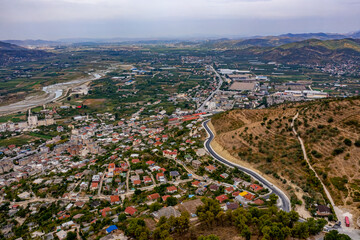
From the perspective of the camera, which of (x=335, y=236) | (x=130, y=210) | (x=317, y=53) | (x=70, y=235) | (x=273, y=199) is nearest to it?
(x=335, y=236)

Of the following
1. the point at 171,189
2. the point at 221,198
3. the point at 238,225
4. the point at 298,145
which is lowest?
the point at 171,189

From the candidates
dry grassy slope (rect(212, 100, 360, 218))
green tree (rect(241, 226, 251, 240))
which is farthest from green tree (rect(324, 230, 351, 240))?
dry grassy slope (rect(212, 100, 360, 218))

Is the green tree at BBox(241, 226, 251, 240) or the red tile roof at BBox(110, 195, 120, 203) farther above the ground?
the green tree at BBox(241, 226, 251, 240)

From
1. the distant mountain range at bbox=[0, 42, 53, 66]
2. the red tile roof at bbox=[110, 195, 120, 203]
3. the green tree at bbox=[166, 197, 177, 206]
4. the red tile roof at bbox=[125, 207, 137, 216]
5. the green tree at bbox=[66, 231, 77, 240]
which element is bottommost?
the red tile roof at bbox=[110, 195, 120, 203]

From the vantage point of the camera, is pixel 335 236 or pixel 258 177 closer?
pixel 335 236

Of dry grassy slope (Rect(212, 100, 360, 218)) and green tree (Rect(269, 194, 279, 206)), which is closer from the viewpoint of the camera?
green tree (Rect(269, 194, 279, 206))

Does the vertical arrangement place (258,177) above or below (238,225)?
below

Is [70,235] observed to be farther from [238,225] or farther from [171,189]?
[238,225]

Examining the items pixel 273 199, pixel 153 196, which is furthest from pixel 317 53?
pixel 153 196

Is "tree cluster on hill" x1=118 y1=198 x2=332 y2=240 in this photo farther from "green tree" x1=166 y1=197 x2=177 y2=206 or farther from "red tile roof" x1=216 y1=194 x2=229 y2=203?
"red tile roof" x1=216 y1=194 x2=229 y2=203

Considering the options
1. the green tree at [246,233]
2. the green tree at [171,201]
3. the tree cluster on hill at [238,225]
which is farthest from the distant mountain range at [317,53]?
the green tree at [246,233]
